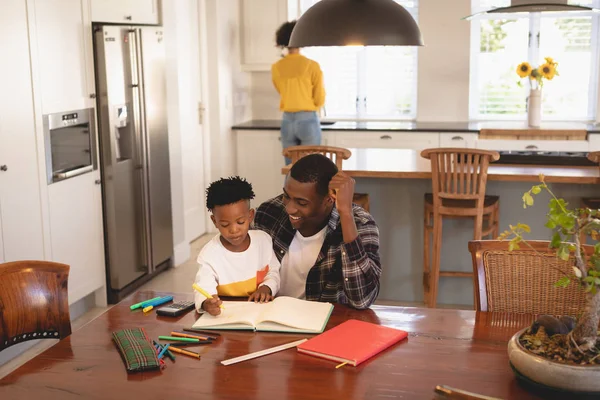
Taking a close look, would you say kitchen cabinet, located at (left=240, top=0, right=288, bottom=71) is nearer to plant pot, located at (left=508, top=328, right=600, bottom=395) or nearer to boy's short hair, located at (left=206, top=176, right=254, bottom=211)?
boy's short hair, located at (left=206, top=176, right=254, bottom=211)

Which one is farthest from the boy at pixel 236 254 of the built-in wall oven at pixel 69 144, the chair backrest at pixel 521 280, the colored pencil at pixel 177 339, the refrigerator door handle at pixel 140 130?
the refrigerator door handle at pixel 140 130

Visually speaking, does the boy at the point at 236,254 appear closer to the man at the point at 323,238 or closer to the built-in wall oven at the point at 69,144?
the man at the point at 323,238

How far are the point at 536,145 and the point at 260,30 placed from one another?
249cm

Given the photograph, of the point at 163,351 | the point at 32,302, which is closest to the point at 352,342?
the point at 163,351

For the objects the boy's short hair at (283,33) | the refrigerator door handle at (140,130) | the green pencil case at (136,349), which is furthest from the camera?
the boy's short hair at (283,33)

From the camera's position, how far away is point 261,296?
83.3 inches

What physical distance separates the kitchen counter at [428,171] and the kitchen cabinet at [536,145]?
5.45 ft

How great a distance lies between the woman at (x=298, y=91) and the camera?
18.9 feet

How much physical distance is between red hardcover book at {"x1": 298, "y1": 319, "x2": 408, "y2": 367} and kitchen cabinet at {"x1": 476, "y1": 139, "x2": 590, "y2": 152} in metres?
4.17

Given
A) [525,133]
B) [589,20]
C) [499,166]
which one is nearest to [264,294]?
[499,166]

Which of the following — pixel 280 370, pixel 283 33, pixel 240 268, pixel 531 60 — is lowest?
pixel 280 370

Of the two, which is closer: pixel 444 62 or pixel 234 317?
pixel 234 317

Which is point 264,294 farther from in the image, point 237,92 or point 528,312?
point 237,92

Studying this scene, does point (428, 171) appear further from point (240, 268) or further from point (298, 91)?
point (298, 91)
